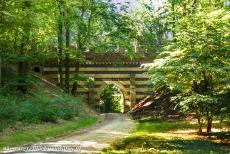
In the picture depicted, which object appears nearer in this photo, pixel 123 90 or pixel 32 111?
pixel 32 111

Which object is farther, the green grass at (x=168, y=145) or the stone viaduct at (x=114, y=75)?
the stone viaduct at (x=114, y=75)

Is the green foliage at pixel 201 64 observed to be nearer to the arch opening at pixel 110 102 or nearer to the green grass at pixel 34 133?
the green grass at pixel 34 133

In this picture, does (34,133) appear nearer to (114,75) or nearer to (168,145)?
(168,145)

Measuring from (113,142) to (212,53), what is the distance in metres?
6.53

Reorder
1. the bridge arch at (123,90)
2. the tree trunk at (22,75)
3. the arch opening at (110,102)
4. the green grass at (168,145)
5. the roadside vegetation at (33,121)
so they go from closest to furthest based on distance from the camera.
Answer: the green grass at (168,145) < the roadside vegetation at (33,121) < the tree trunk at (22,75) < the bridge arch at (123,90) < the arch opening at (110,102)

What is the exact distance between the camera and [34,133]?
18.4 meters

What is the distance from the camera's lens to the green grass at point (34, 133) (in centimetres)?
1614

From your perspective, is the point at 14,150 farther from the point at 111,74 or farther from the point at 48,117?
the point at 111,74

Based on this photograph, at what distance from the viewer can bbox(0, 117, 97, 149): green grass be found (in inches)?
635

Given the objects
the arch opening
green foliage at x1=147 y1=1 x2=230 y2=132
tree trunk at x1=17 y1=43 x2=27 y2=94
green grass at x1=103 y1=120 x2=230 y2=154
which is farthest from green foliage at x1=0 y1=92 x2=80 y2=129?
the arch opening

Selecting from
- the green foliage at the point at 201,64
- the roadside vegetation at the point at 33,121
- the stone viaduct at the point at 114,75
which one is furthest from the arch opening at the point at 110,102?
the green foliage at the point at 201,64

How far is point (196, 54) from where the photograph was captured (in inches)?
766

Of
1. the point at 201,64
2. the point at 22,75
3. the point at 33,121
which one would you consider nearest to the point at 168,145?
the point at 201,64

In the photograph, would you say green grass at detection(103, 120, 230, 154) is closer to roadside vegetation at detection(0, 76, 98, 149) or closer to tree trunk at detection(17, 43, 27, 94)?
roadside vegetation at detection(0, 76, 98, 149)
